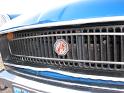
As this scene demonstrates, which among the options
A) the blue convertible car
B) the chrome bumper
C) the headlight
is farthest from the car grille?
the headlight

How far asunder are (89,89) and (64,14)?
25.2 inches

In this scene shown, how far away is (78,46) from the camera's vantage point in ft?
7.51

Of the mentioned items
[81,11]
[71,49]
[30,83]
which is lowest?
[30,83]

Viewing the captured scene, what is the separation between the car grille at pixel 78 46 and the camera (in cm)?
207

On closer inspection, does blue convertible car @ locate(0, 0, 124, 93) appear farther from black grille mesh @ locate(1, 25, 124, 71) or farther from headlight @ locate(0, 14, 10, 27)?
headlight @ locate(0, 14, 10, 27)

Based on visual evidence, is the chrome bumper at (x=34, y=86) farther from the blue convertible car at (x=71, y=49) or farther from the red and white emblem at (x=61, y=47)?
the red and white emblem at (x=61, y=47)

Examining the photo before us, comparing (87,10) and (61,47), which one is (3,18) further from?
(87,10)

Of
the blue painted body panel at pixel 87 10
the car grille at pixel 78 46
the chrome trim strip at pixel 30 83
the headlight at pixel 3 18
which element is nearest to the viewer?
the blue painted body panel at pixel 87 10

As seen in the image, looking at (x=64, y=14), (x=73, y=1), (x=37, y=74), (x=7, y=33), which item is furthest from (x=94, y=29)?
(x=7, y=33)

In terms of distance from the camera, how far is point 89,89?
85.7 inches

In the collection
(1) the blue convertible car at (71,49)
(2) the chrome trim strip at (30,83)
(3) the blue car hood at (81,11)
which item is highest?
(3) the blue car hood at (81,11)

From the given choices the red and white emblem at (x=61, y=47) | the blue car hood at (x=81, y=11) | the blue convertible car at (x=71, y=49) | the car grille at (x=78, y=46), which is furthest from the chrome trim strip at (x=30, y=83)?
the blue car hood at (x=81, y=11)

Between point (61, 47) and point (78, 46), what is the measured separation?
0.54 ft

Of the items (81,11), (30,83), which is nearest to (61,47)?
(81,11)
